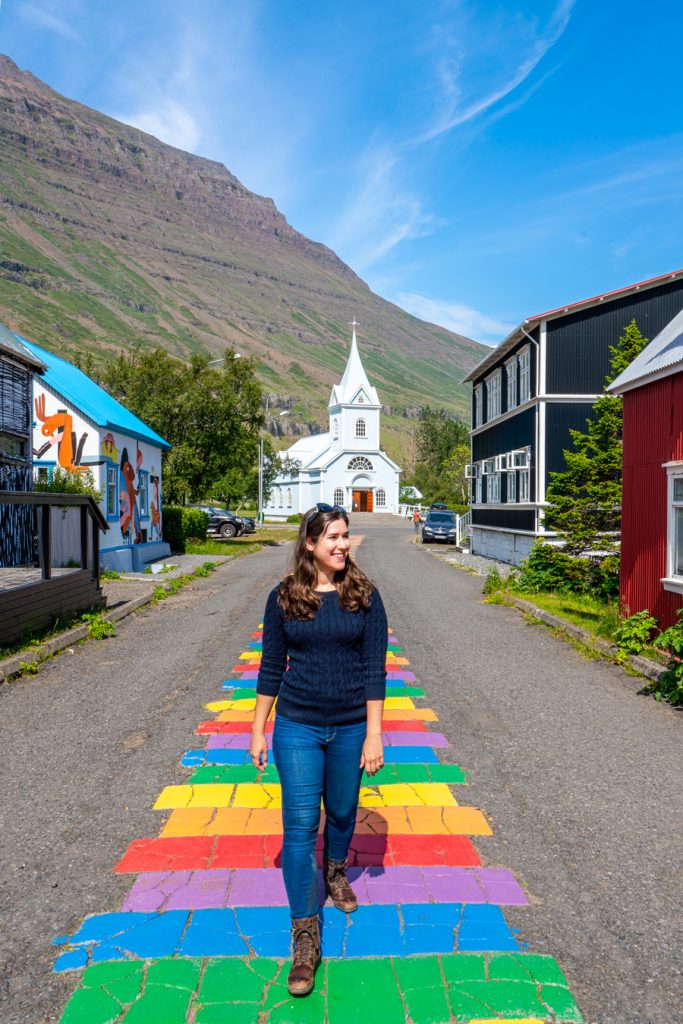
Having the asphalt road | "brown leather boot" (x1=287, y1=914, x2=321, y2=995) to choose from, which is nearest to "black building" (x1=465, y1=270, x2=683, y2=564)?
the asphalt road

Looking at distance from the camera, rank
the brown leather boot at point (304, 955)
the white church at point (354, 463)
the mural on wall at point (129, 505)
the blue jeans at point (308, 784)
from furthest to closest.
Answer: the white church at point (354, 463) → the mural on wall at point (129, 505) → the blue jeans at point (308, 784) → the brown leather boot at point (304, 955)

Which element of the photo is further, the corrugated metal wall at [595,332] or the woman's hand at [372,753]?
the corrugated metal wall at [595,332]

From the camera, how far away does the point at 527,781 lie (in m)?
5.30

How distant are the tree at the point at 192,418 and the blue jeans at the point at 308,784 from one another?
2946cm

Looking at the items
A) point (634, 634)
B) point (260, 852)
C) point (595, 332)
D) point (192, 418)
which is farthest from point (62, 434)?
point (260, 852)

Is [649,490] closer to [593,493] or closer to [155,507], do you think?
[593,493]

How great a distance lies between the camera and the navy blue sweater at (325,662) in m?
3.26

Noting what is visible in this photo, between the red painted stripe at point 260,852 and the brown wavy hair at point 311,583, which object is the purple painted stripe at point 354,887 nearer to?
the red painted stripe at point 260,852

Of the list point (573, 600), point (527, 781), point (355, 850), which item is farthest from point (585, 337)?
point (355, 850)

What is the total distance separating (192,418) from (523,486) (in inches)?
625

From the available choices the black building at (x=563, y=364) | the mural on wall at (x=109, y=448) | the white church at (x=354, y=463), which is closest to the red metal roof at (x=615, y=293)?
the black building at (x=563, y=364)

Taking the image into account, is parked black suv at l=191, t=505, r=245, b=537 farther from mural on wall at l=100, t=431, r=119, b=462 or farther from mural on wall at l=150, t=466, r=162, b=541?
mural on wall at l=100, t=431, r=119, b=462

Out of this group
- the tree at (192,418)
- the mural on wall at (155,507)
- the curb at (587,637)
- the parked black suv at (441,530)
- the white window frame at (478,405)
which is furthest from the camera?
the parked black suv at (441,530)

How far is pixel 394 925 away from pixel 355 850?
81cm
